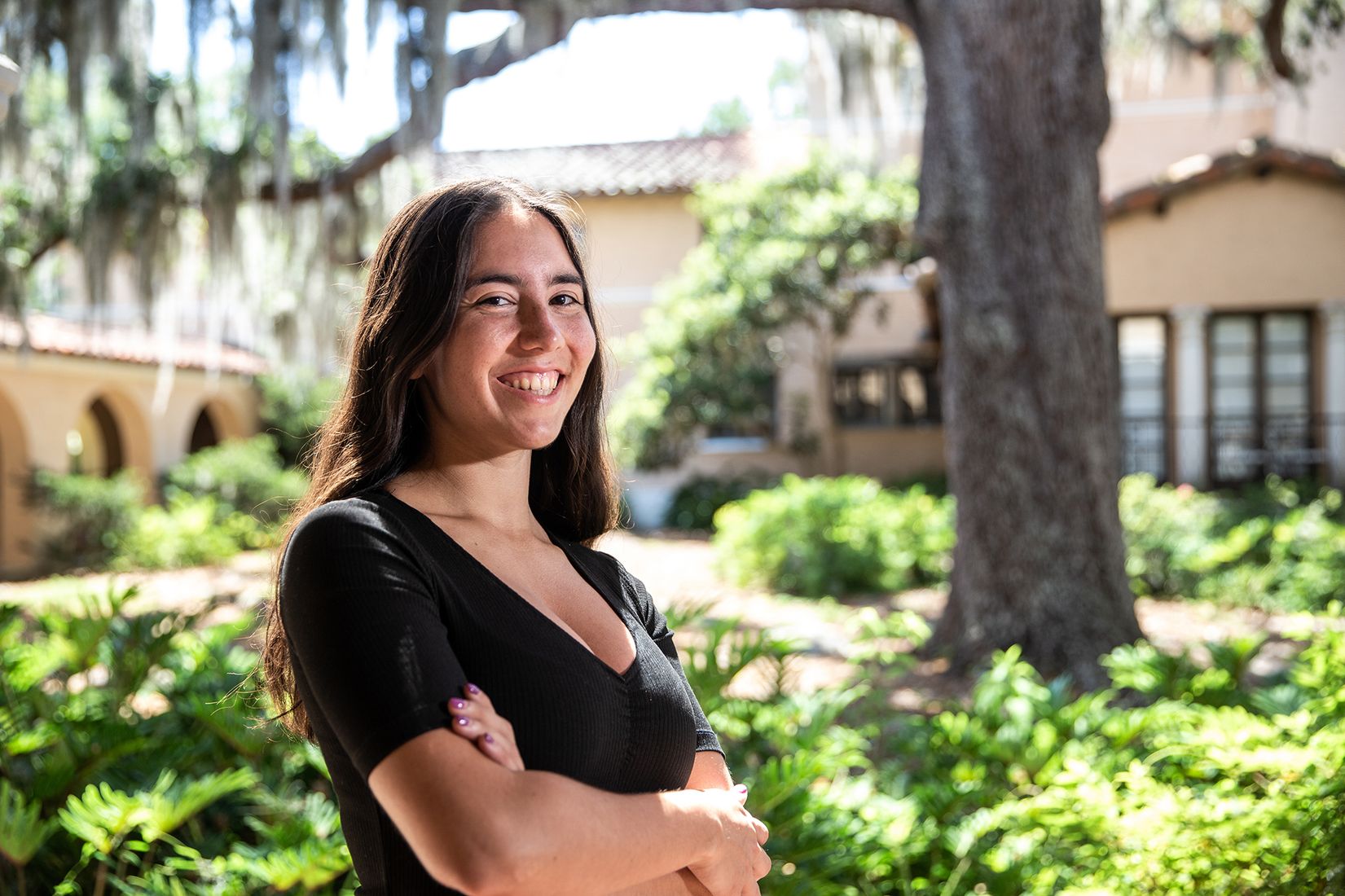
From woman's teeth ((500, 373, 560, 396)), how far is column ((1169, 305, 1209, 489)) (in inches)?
651

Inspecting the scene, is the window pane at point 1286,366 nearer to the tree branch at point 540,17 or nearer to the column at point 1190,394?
the column at point 1190,394

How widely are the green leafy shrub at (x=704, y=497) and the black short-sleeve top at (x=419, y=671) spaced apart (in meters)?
16.8

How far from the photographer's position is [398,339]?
5.46 ft

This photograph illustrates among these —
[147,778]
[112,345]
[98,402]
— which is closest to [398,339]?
[147,778]

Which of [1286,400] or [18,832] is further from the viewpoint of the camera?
[1286,400]

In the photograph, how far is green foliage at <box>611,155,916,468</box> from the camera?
670 inches

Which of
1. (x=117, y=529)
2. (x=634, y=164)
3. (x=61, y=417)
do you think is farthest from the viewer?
(x=634, y=164)

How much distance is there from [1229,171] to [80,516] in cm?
1554

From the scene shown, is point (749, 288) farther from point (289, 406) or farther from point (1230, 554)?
point (1230, 554)

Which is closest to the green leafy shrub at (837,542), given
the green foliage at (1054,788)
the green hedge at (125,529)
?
the green hedge at (125,529)

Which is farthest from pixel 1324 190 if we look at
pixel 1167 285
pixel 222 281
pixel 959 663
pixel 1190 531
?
pixel 222 281

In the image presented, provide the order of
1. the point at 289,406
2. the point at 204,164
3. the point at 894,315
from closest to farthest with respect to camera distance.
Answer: the point at 204,164, the point at 289,406, the point at 894,315

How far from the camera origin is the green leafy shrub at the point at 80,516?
47.6 ft

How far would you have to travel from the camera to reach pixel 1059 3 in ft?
23.1
